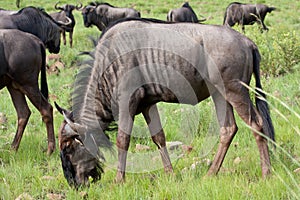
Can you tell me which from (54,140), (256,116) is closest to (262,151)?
(256,116)

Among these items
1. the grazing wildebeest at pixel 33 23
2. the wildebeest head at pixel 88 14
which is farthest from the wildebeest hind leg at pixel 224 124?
the wildebeest head at pixel 88 14

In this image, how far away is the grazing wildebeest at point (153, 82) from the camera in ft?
13.1

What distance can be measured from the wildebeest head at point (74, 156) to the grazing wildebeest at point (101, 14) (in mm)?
13814

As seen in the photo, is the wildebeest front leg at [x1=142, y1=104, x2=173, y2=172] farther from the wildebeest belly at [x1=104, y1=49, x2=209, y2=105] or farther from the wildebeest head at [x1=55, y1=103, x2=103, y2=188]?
the wildebeest head at [x1=55, y1=103, x2=103, y2=188]

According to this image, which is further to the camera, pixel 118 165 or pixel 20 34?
pixel 20 34

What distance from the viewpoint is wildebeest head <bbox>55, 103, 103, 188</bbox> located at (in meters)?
3.95

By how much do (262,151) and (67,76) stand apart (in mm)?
6196

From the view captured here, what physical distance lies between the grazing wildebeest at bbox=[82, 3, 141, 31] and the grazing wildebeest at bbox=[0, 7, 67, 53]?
7.94 metres

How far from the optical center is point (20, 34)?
533cm

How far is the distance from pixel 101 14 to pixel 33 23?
9164 mm

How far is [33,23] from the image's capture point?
29.5 feet

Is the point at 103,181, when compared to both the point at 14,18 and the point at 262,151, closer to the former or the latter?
the point at 262,151

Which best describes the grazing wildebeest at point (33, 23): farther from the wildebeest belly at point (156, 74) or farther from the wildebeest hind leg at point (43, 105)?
the wildebeest belly at point (156, 74)

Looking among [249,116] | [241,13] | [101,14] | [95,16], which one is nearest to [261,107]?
[249,116]
